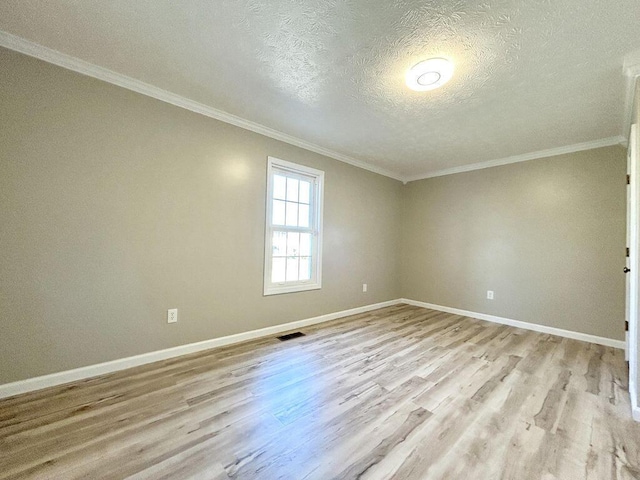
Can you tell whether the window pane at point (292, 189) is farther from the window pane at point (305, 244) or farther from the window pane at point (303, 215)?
the window pane at point (305, 244)

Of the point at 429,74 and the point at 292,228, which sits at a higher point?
the point at 429,74

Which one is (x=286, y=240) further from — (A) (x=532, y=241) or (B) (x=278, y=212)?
(A) (x=532, y=241)

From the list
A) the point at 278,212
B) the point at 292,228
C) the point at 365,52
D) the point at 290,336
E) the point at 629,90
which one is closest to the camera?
the point at 365,52

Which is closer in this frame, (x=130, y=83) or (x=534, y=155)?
(x=130, y=83)

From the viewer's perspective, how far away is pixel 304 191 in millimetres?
3609

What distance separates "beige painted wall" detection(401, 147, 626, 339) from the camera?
3.03m

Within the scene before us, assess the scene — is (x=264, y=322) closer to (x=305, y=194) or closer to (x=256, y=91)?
(x=305, y=194)

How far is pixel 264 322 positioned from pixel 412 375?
1737mm

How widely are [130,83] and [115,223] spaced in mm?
1234

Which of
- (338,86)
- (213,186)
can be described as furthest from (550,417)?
(213,186)

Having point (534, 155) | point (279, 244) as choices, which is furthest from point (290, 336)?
point (534, 155)

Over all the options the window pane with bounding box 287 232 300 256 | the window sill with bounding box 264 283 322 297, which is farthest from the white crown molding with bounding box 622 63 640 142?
the window sill with bounding box 264 283 322 297

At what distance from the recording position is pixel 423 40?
5.48 ft

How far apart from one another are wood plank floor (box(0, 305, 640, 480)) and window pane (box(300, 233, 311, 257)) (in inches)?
55.2
